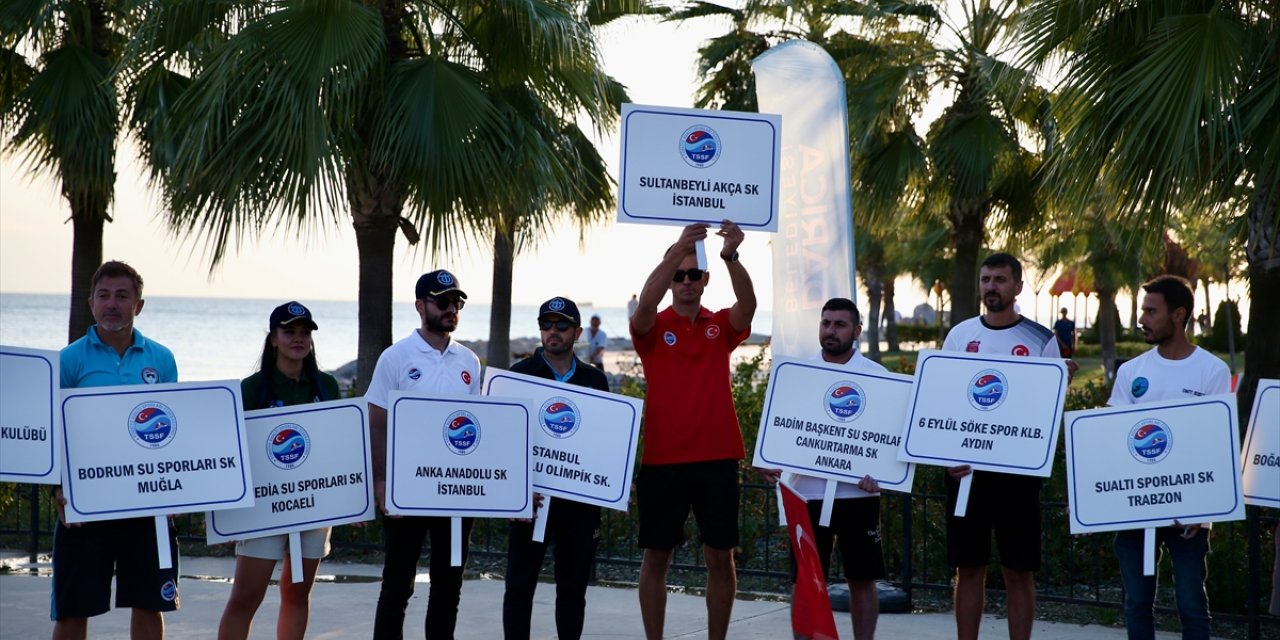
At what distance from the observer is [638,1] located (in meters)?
10.3

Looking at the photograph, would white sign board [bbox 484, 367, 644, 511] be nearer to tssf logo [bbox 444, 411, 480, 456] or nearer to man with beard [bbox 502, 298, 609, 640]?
man with beard [bbox 502, 298, 609, 640]

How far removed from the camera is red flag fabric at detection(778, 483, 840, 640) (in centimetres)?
577

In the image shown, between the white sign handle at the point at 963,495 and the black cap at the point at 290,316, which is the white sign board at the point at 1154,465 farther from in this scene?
the black cap at the point at 290,316

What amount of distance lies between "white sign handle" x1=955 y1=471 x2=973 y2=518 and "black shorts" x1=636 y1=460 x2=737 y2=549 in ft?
3.38

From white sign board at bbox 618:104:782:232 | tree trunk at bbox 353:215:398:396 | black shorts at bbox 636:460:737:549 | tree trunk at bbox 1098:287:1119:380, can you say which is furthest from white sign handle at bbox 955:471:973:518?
tree trunk at bbox 1098:287:1119:380

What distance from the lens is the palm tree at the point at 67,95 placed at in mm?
10320

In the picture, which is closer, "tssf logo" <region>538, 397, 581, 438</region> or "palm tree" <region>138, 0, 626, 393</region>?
"tssf logo" <region>538, 397, 581, 438</region>

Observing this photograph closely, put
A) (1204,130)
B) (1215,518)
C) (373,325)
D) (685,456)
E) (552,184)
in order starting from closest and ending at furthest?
(1215,518) < (685,456) < (1204,130) < (552,184) < (373,325)

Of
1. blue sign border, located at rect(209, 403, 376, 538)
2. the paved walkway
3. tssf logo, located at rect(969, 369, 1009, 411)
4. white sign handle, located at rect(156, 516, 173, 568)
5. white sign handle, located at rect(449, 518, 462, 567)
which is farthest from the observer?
the paved walkway

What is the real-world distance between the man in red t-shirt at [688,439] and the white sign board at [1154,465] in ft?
5.18

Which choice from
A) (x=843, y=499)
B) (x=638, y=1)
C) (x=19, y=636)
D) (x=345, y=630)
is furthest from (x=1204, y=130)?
(x=19, y=636)

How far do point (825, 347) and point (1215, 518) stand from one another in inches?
72.6

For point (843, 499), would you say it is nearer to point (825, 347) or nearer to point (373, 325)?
point (825, 347)

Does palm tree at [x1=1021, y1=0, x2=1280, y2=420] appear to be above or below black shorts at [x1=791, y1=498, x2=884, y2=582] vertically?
above
